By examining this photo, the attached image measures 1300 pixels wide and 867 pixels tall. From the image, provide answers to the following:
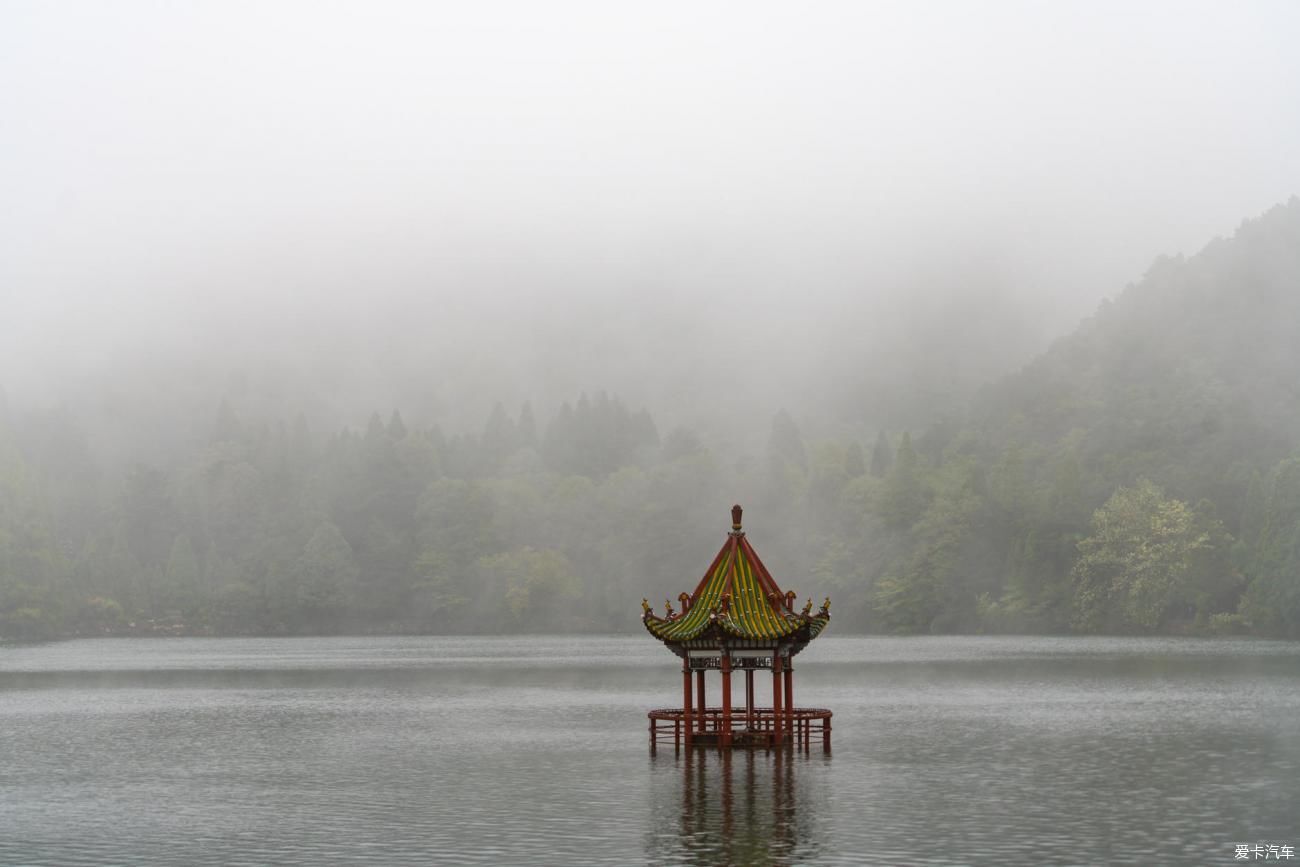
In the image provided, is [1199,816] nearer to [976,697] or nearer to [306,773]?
[306,773]

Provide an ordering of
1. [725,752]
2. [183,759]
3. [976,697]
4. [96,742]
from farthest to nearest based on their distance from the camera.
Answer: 1. [976,697]
2. [96,742]
3. [183,759]
4. [725,752]

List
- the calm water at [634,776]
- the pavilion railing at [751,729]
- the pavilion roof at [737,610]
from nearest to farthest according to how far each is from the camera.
→ the calm water at [634,776]
the pavilion roof at [737,610]
the pavilion railing at [751,729]

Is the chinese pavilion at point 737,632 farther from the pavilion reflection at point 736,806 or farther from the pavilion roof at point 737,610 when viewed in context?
the pavilion reflection at point 736,806

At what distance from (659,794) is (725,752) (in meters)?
9.69

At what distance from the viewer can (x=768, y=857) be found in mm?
44531

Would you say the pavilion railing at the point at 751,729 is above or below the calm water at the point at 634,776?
above

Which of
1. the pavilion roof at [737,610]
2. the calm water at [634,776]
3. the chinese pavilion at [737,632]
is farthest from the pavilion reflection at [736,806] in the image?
the pavilion roof at [737,610]

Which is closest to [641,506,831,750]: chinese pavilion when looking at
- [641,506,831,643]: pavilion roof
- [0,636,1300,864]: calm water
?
[641,506,831,643]: pavilion roof

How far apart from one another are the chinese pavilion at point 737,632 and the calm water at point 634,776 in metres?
1.83

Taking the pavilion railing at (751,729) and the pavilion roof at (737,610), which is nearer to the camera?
the pavilion roof at (737,610)

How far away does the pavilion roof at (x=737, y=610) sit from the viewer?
63.3 meters

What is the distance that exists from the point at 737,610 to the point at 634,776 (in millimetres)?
7959

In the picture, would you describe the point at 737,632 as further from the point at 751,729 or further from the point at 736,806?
the point at 736,806

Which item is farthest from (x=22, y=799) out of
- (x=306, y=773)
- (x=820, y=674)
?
(x=820, y=674)
